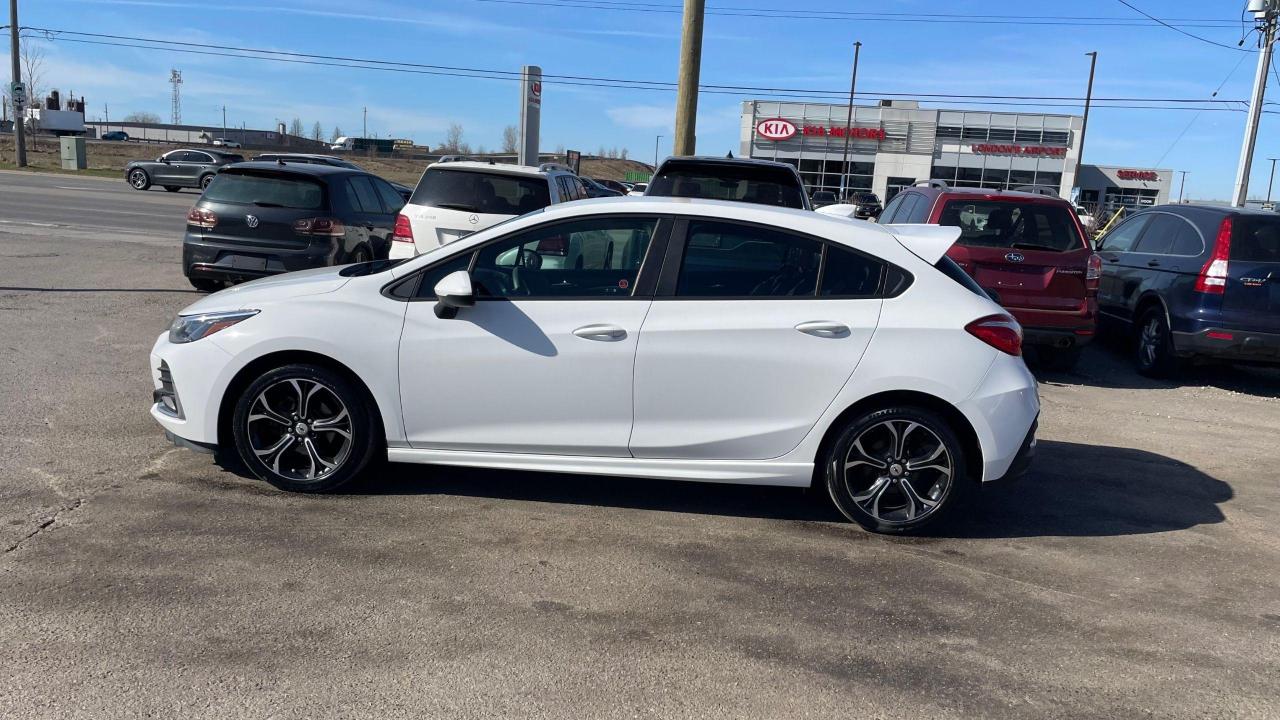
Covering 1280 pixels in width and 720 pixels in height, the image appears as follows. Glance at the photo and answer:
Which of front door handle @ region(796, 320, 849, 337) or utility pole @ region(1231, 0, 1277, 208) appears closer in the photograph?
front door handle @ region(796, 320, 849, 337)

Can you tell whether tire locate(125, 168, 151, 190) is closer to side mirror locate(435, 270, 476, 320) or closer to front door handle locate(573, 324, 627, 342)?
side mirror locate(435, 270, 476, 320)

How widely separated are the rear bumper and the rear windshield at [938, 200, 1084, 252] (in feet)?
4.70

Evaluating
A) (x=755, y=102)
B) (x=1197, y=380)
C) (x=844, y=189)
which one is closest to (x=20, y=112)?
(x=755, y=102)

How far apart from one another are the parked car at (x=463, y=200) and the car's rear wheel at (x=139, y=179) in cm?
2933

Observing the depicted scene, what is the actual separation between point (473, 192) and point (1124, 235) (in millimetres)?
7702

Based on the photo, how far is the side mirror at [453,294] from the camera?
16.1ft

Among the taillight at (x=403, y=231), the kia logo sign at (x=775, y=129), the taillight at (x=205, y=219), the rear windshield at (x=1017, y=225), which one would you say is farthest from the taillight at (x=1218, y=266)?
the kia logo sign at (x=775, y=129)

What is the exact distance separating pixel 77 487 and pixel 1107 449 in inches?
262

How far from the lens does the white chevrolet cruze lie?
4.96m

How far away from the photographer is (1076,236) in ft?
30.5

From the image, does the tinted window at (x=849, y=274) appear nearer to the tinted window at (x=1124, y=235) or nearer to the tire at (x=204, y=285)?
the tinted window at (x=1124, y=235)

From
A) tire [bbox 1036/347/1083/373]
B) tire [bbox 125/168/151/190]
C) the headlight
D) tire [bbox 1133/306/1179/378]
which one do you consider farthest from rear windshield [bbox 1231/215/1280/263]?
tire [bbox 125/168/151/190]

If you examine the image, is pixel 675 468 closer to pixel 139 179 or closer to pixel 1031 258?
pixel 1031 258

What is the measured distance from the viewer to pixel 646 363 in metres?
4.96
